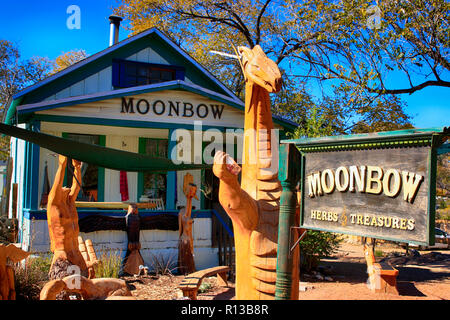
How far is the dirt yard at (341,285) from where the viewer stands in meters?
7.87

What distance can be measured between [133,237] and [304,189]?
6836mm

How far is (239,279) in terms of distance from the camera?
4.07m

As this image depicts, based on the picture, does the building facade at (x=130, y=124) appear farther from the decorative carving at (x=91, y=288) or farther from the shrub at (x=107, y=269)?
the decorative carving at (x=91, y=288)

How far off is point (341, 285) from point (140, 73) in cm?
765

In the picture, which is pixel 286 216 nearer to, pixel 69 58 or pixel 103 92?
pixel 103 92

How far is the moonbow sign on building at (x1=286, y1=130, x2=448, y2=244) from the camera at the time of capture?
2.29 meters

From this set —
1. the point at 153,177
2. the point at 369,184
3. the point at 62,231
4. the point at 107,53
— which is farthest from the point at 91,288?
the point at 153,177

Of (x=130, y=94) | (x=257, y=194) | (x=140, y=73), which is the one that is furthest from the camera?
(x=140, y=73)

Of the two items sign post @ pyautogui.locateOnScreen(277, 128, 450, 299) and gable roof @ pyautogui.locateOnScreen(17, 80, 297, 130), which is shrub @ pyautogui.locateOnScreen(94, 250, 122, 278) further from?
sign post @ pyautogui.locateOnScreen(277, 128, 450, 299)

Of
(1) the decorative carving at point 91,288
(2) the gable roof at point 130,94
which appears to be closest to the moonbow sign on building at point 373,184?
(1) the decorative carving at point 91,288

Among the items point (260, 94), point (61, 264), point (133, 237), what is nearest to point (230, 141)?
point (133, 237)

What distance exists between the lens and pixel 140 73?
12.4 m
